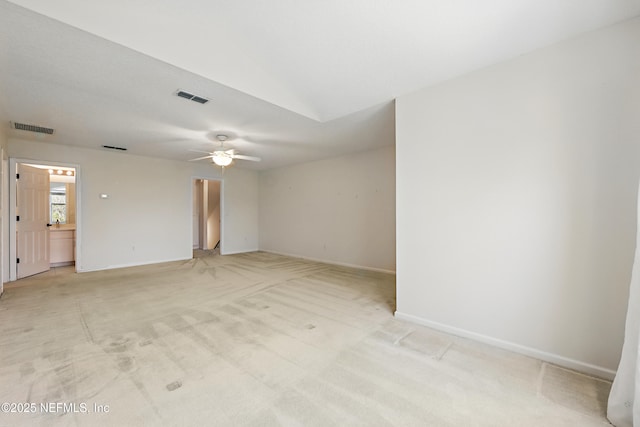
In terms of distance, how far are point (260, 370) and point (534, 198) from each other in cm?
278

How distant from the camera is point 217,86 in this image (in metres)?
2.73

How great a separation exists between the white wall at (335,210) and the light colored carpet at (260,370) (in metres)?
2.18

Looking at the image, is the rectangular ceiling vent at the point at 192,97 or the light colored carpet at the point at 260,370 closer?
the light colored carpet at the point at 260,370

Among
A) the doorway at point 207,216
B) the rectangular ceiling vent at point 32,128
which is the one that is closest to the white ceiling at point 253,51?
the rectangular ceiling vent at point 32,128

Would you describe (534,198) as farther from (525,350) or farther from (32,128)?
(32,128)

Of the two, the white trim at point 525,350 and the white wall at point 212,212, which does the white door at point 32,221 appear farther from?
the white trim at point 525,350

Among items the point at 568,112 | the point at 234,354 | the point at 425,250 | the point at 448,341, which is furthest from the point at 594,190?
the point at 234,354

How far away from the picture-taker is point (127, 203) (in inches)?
234

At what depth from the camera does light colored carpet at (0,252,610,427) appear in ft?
5.37

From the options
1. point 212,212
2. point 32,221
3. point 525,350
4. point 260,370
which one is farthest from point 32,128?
point 525,350

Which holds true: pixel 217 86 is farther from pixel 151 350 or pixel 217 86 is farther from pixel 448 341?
pixel 448 341

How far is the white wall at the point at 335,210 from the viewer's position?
5531mm

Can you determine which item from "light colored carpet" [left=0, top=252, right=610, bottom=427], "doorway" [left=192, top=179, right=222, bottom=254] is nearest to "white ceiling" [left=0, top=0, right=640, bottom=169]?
"light colored carpet" [left=0, top=252, right=610, bottom=427]

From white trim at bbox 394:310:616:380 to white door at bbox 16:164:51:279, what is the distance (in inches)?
274
